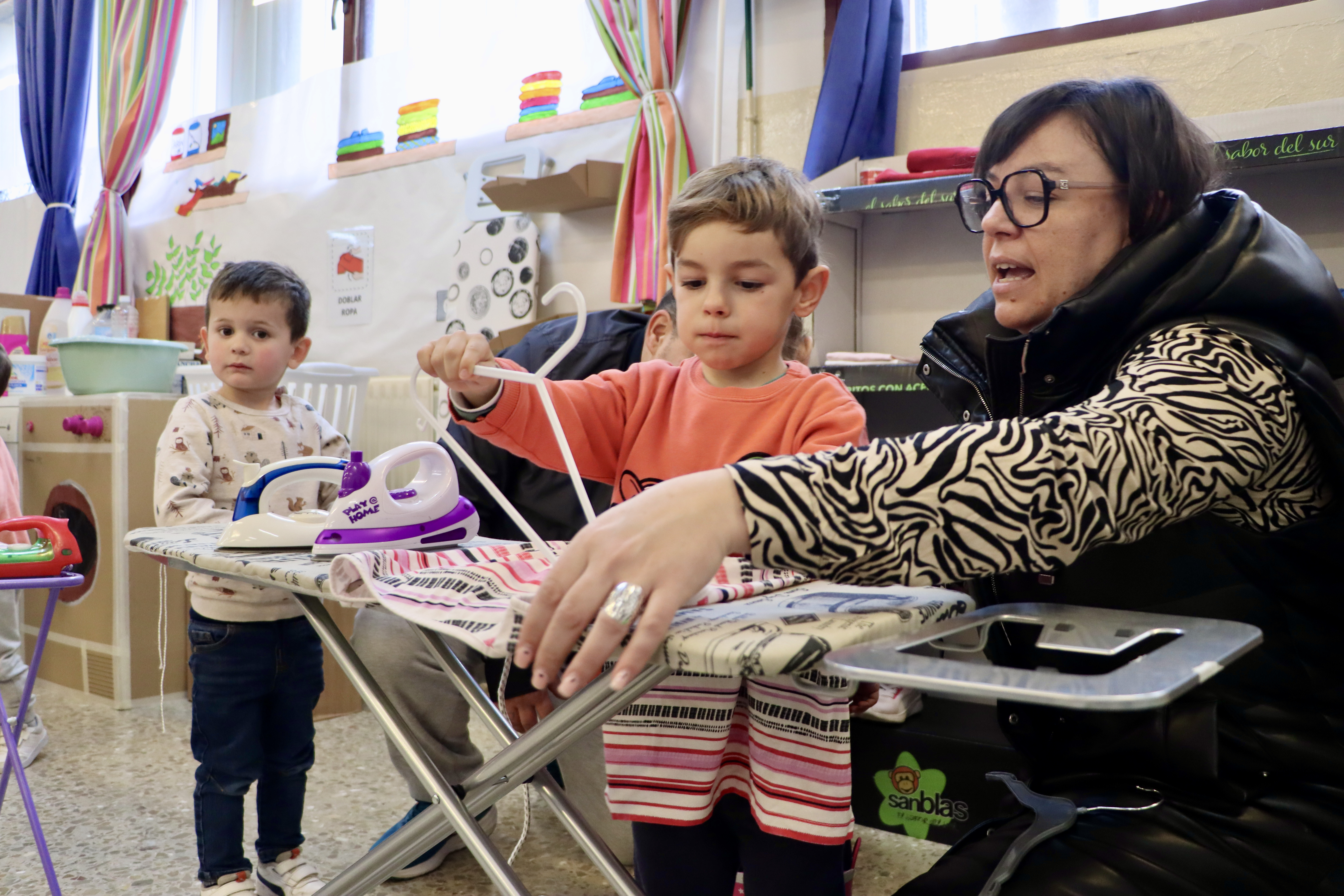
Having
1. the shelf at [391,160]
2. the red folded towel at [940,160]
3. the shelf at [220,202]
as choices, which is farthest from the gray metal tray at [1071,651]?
the shelf at [220,202]

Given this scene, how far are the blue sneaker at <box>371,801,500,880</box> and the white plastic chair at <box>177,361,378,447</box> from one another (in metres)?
1.19

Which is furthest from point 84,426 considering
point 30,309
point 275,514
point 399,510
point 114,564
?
point 399,510

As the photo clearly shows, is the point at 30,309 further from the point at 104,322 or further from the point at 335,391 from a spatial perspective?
the point at 335,391

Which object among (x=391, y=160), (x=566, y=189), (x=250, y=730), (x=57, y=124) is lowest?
(x=250, y=730)

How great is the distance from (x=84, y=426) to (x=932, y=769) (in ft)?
7.95

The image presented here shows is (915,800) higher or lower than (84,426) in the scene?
lower

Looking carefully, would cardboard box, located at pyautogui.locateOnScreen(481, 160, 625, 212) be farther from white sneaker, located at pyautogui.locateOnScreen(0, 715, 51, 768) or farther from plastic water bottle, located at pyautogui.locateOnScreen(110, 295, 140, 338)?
white sneaker, located at pyautogui.locateOnScreen(0, 715, 51, 768)

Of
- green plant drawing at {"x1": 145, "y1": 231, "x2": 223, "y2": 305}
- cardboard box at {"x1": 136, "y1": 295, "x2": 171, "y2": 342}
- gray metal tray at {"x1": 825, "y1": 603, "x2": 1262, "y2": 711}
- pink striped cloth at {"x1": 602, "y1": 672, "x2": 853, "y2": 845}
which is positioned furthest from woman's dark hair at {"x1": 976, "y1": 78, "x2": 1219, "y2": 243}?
cardboard box at {"x1": 136, "y1": 295, "x2": 171, "y2": 342}

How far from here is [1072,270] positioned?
3.17ft

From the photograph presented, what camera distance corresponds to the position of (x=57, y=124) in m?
4.62

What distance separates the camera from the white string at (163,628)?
268cm

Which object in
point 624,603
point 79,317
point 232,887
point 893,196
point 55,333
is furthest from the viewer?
point 55,333

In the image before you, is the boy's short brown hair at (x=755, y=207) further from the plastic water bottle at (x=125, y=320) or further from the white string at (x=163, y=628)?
the plastic water bottle at (x=125, y=320)

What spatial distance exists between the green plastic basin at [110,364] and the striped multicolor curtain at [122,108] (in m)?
1.78
